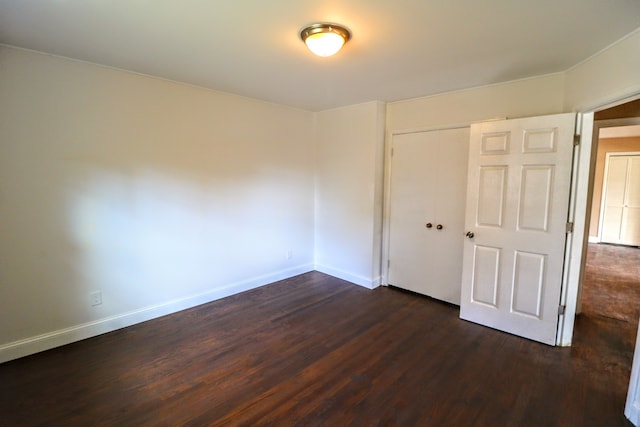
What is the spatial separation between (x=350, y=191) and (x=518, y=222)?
2020 millimetres

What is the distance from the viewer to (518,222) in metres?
2.70

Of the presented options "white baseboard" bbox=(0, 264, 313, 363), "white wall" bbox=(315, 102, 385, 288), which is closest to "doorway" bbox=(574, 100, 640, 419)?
"white wall" bbox=(315, 102, 385, 288)

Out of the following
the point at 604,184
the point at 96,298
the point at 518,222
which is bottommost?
the point at 96,298

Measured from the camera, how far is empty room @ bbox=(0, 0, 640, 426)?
1857 mm

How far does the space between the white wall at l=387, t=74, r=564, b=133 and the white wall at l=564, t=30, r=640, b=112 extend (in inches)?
5.7

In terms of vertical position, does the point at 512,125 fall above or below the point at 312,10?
below

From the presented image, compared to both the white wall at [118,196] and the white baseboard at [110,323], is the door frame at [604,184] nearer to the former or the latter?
the white wall at [118,196]

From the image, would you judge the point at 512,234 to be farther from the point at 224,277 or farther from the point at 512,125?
the point at 224,277

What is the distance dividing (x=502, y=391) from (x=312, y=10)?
2.81 meters

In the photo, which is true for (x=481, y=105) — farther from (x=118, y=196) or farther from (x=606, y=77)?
(x=118, y=196)

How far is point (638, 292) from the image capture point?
12.7ft

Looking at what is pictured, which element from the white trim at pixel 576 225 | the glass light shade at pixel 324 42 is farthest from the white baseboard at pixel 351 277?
the glass light shade at pixel 324 42

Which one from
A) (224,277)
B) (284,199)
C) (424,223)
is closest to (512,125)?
(424,223)

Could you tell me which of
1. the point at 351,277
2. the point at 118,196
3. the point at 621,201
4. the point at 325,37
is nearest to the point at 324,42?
the point at 325,37
